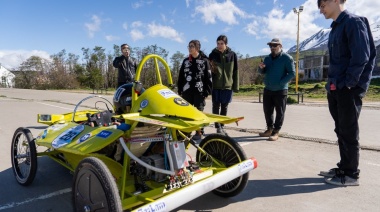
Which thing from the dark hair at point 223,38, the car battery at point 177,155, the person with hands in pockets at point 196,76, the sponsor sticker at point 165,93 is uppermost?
the dark hair at point 223,38

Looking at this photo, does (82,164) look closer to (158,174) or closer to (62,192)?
(158,174)

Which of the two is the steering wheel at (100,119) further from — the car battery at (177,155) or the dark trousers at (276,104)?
the dark trousers at (276,104)

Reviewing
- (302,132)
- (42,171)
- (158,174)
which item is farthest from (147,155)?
(302,132)

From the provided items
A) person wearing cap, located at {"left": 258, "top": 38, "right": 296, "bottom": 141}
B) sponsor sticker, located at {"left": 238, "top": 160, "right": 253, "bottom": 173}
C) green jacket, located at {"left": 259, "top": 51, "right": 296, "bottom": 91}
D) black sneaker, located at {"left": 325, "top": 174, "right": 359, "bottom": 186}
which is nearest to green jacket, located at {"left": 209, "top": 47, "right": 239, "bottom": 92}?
person wearing cap, located at {"left": 258, "top": 38, "right": 296, "bottom": 141}

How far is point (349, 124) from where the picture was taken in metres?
3.69

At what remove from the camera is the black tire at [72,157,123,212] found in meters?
2.38

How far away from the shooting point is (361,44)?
3.47m

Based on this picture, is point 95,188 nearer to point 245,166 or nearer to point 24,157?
point 245,166

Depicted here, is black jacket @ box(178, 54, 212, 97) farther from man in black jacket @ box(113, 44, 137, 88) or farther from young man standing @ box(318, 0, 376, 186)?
man in black jacket @ box(113, 44, 137, 88)

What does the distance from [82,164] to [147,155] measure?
2.80 ft

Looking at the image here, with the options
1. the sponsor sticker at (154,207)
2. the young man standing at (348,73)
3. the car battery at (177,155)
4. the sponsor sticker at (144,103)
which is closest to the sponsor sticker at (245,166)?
the car battery at (177,155)

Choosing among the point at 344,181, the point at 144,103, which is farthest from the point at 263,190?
the point at 144,103

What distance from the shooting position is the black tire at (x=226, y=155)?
11.0ft

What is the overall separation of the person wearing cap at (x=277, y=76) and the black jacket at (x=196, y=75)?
1171 millimetres
